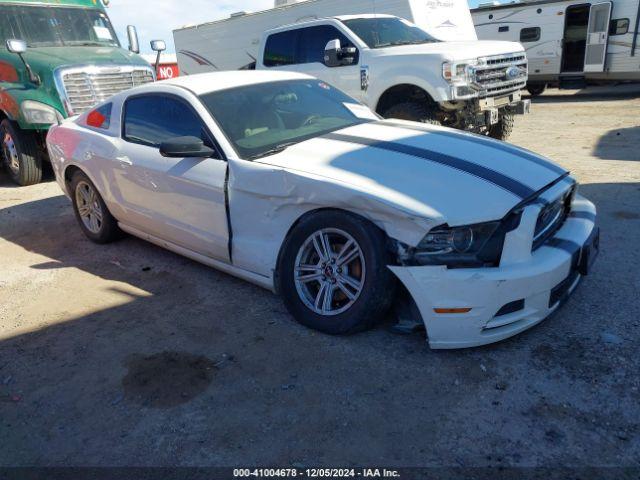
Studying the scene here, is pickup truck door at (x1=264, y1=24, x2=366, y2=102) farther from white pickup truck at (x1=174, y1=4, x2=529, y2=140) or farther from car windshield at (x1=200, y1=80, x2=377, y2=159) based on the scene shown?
car windshield at (x1=200, y1=80, x2=377, y2=159)

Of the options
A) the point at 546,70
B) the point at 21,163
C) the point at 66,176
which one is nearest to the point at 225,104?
the point at 66,176

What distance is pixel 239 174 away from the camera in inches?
138

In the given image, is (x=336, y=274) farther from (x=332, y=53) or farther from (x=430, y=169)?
(x=332, y=53)

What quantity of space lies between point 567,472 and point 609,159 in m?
6.35

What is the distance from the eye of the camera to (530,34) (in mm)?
16172

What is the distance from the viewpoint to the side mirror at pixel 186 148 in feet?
11.8

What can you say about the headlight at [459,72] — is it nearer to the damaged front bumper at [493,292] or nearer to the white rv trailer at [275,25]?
the white rv trailer at [275,25]

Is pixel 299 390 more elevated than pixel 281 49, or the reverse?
pixel 281 49

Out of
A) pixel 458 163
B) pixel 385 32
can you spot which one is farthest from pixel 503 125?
pixel 458 163

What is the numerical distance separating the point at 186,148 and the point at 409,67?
14.9 feet

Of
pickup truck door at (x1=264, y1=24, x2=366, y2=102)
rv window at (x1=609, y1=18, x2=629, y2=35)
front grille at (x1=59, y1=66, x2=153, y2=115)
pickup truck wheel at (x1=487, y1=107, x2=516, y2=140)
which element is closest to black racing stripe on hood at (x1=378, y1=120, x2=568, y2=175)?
pickup truck door at (x1=264, y1=24, x2=366, y2=102)

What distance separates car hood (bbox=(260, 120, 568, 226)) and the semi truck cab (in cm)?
343

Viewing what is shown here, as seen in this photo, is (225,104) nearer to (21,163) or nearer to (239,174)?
(239,174)

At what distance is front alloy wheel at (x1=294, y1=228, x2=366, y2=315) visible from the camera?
310 cm
